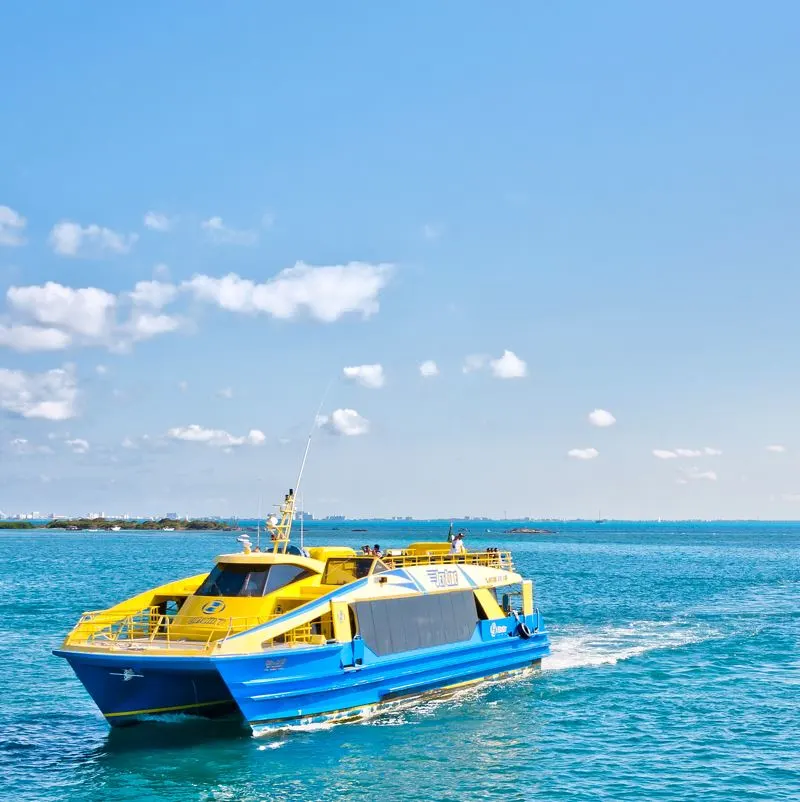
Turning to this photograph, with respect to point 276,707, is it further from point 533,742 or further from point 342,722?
point 533,742

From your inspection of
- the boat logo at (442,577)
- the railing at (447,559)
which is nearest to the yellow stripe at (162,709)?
the railing at (447,559)

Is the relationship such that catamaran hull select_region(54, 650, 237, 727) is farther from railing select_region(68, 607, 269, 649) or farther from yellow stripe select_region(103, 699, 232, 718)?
railing select_region(68, 607, 269, 649)

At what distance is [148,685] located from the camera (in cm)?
2153

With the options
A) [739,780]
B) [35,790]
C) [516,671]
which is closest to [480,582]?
[516,671]

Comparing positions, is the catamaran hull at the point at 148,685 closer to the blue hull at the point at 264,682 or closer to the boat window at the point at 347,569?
the blue hull at the point at 264,682

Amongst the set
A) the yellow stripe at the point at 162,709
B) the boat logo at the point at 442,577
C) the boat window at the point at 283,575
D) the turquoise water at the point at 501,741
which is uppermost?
the boat window at the point at 283,575

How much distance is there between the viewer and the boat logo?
2662cm

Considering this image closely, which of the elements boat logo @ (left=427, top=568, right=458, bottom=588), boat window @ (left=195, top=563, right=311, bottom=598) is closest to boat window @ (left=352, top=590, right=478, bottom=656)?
boat logo @ (left=427, top=568, right=458, bottom=588)

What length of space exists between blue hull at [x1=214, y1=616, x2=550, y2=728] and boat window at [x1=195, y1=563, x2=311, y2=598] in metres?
2.43

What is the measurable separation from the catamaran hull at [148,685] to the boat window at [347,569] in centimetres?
421

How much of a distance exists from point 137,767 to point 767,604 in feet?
143

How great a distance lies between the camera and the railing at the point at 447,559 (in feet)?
87.7

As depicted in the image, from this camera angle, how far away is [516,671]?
2895 centimetres

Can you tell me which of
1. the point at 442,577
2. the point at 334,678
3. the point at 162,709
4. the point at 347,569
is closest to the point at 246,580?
the point at 347,569
